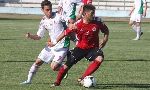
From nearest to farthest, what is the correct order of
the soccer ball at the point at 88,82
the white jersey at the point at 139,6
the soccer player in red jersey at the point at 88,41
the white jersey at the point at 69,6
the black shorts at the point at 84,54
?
the soccer ball at the point at 88,82, the soccer player in red jersey at the point at 88,41, the black shorts at the point at 84,54, the white jersey at the point at 69,6, the white jersey at the point at 139,6

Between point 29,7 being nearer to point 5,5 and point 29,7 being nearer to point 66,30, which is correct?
point 5,5

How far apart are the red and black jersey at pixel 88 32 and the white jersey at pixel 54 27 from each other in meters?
0.68

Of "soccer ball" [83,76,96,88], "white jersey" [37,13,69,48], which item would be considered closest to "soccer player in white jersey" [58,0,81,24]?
"white jersey" [37,13,69,48]

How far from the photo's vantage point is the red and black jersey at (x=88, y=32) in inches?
448

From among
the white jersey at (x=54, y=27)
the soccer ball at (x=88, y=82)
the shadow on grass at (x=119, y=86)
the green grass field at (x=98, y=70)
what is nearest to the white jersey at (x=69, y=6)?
the green grass field at (x=98, y=70)

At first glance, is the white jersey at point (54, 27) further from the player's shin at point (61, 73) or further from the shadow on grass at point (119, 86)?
the shadow on grass at point (119, 86)

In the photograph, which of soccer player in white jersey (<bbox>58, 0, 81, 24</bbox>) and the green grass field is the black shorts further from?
soccer player in white jersey (<bbox>58, 0, 81, 24</bbox>)

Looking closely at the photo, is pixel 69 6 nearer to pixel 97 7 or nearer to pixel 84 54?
pixel 84 54

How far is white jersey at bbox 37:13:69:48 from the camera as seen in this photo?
12023 mm

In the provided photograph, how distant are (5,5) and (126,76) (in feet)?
149

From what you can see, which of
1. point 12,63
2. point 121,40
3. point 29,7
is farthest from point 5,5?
point 12,63

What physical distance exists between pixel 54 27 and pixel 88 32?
1.02m

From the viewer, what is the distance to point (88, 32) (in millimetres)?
11391

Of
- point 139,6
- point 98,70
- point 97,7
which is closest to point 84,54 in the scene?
point 98,70
